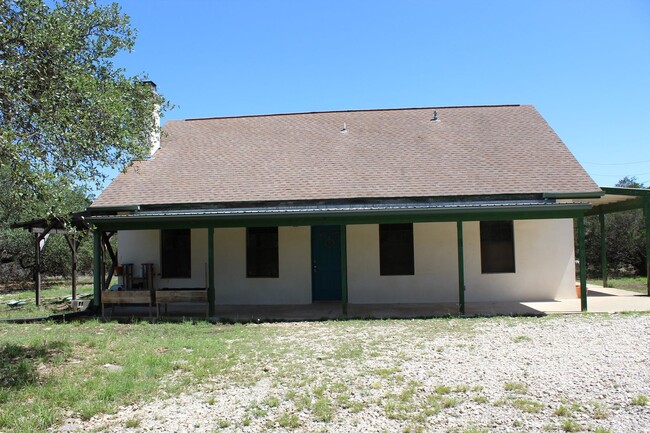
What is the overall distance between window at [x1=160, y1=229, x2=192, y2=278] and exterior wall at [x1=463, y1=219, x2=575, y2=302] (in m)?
7.58

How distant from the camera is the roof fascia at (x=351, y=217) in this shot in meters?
10.5

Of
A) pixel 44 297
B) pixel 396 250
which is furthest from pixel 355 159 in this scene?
pixel 44 297

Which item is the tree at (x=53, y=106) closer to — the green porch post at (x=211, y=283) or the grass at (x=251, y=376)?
the grass at (x=251, y=376)

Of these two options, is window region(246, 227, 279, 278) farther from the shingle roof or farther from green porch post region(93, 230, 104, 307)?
green porch post region(93, 230, 104, 307)

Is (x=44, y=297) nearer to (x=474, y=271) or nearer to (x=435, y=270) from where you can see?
(x=435, y=270)

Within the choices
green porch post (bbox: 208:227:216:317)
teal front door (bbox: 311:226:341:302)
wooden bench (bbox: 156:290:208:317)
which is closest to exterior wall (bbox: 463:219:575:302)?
teal front door (bbox: 311:226:341:302)

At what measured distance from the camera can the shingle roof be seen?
42.2 feet

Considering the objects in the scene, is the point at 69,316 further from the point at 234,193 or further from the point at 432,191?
the point at 432,191

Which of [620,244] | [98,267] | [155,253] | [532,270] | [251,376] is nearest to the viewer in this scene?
[251,376]

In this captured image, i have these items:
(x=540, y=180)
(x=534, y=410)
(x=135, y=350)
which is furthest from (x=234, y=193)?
(x=534, y=410)

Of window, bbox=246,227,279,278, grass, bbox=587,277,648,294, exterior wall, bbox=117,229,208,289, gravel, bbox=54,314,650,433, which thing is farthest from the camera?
grass, bbox=587,277,648,294

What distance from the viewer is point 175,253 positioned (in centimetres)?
1380

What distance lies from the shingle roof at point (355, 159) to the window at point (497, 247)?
1190mm

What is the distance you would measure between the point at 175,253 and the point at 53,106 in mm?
7908
